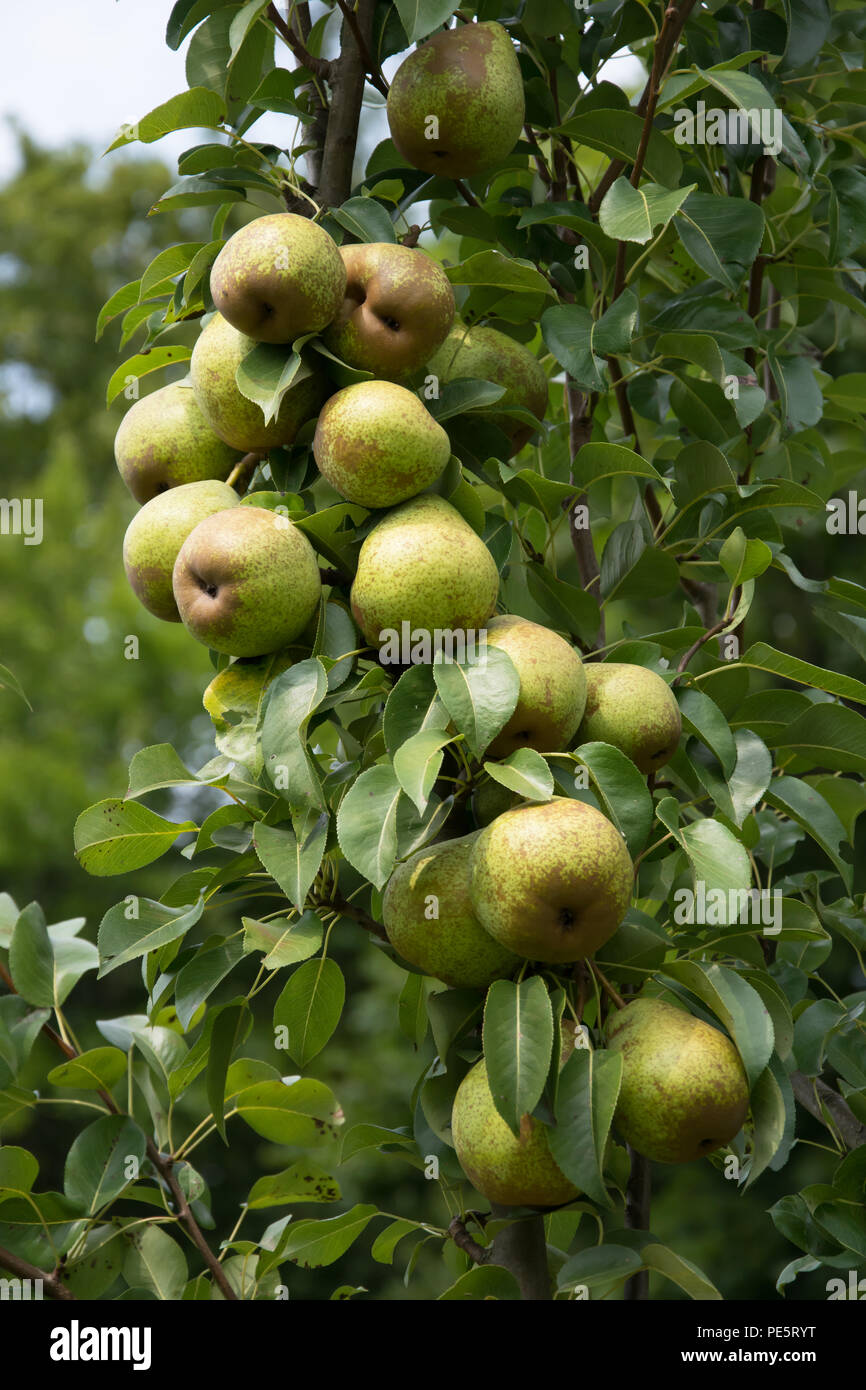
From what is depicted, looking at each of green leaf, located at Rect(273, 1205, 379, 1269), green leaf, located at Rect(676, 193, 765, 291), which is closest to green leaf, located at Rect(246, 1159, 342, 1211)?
green leaf, located at Rect(273, 1205, 379, 1269)

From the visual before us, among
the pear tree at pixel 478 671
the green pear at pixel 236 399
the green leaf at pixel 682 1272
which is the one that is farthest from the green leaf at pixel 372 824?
the green leaf at pixel 682 1272

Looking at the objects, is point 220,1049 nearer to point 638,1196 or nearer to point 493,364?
point 638,1196

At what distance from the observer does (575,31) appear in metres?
1.82

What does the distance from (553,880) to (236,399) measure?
0.68 meters

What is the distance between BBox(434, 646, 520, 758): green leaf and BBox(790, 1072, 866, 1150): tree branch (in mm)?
960

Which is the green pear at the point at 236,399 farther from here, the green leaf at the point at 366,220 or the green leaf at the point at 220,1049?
the green leaf at the point at 220,1049

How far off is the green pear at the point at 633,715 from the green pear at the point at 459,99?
27.4 inches

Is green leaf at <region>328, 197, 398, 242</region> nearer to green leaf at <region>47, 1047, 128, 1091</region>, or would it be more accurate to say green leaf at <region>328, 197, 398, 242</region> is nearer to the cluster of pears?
the cluster of pears

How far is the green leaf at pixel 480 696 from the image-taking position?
1.30 meters

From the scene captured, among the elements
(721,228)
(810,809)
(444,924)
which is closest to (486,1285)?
(444,924)

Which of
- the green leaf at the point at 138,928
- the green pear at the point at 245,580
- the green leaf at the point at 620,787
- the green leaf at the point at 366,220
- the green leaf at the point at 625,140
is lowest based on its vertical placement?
the green leaf at the point at 138,928

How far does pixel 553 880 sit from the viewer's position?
50.0 inches

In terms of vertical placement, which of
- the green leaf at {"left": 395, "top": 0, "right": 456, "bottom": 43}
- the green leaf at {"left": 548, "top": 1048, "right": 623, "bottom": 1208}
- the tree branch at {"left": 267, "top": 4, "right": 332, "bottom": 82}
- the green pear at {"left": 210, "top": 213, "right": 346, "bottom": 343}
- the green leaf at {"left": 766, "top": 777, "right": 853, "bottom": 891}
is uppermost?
the tree branch at {"left": 267, "top": 4, "right": 332, "bottom": 82}

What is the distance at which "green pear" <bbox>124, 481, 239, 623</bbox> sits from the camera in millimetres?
1543
